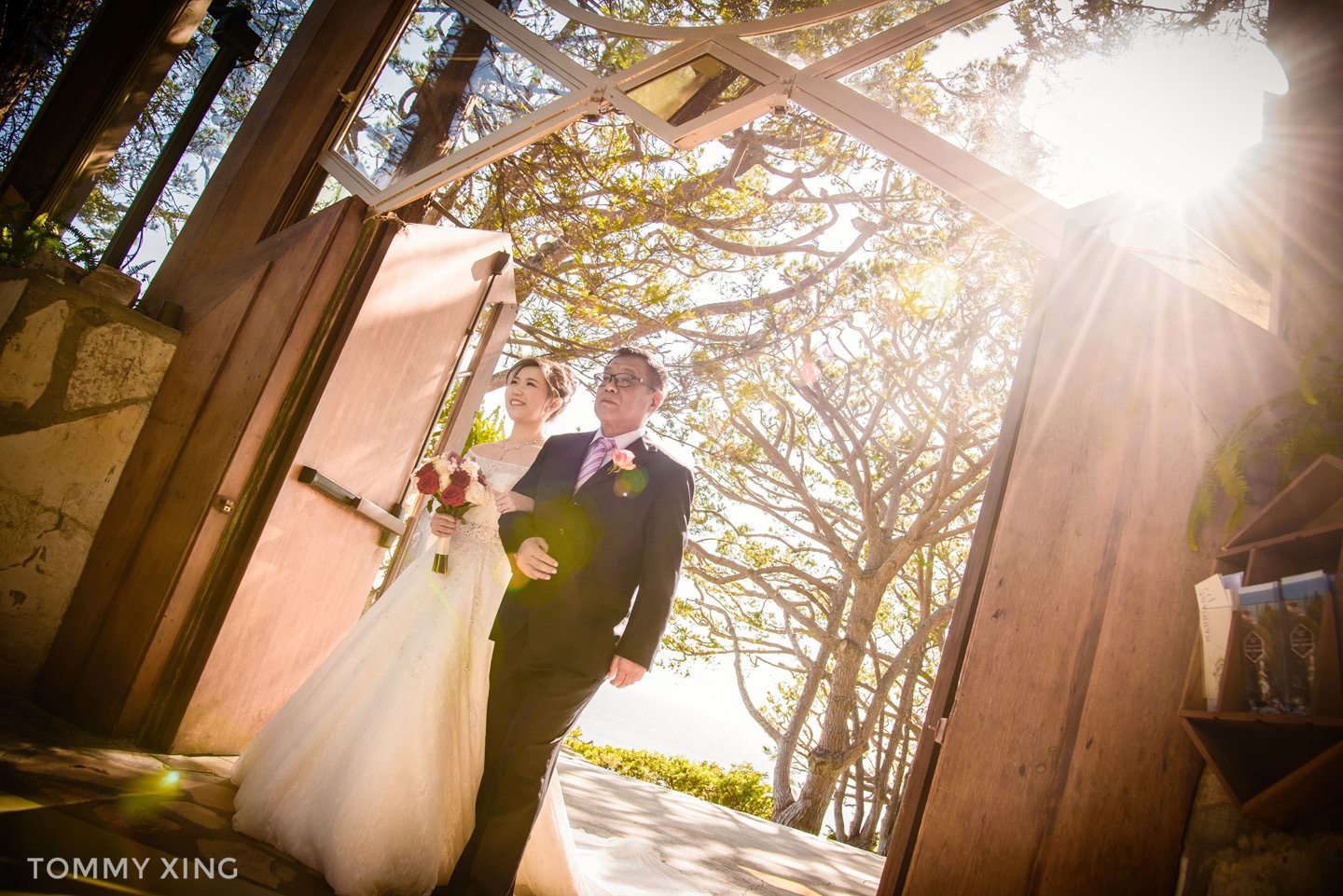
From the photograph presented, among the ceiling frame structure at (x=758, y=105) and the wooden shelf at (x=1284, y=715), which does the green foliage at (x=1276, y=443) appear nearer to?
the wooden shelf at (x=1284, y=715)

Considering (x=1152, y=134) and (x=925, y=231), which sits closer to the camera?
(x=1152, y=134)

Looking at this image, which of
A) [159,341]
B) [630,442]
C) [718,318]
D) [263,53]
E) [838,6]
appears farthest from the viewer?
[718,318]

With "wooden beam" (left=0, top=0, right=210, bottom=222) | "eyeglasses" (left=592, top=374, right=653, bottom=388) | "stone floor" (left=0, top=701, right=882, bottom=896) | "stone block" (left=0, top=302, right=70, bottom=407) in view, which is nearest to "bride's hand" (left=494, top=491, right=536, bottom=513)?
"eyeglasses" (left=592, top=374, right=653, bottom=388)

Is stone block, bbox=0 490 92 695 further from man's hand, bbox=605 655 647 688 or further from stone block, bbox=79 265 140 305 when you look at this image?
man's hand, bbox=605 655 647 688

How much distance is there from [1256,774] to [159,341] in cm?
444

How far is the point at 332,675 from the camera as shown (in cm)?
251

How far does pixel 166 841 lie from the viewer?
1.82 m

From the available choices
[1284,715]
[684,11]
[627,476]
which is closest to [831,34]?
[684,11]

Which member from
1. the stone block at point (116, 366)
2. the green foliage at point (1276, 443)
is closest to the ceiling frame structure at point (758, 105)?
the green foliage at point (1276, 443)

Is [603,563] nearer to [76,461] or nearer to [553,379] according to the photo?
[553,379]

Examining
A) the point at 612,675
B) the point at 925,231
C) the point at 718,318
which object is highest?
the point at 925,231

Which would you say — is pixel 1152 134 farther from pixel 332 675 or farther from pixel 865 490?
pixel 865 490

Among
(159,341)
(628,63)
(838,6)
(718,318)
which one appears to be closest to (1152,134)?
(838,6)

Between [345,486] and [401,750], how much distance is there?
1680mm
